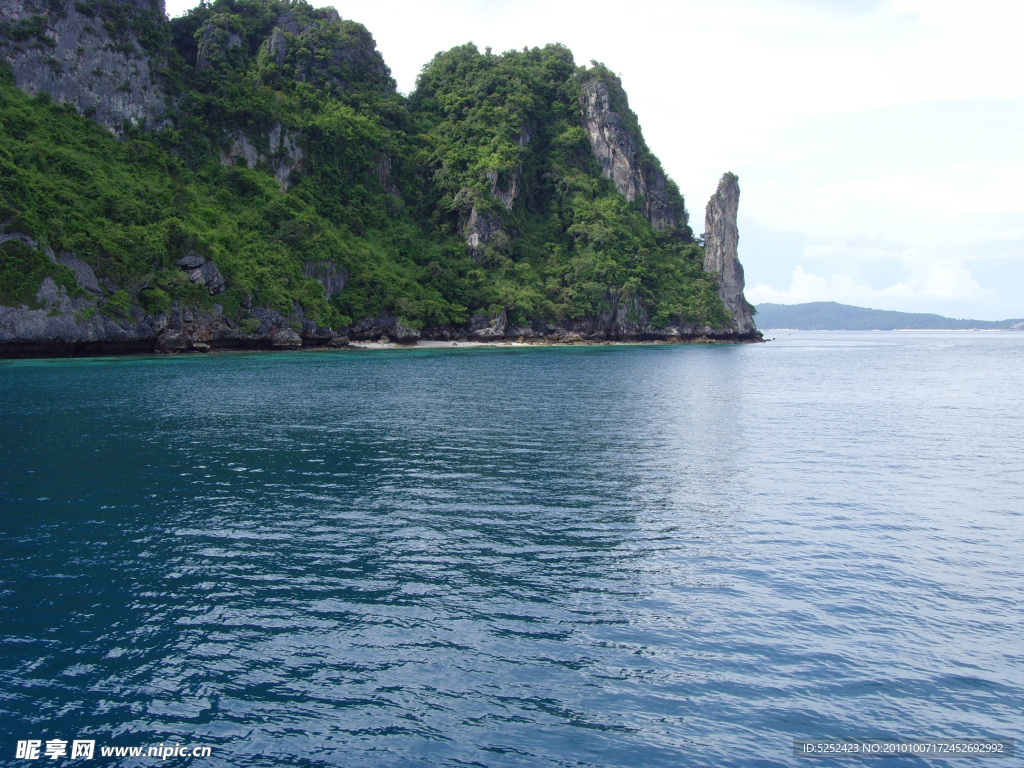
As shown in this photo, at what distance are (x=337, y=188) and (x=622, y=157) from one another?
242 feet

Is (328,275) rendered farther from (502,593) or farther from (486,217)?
(502,593)

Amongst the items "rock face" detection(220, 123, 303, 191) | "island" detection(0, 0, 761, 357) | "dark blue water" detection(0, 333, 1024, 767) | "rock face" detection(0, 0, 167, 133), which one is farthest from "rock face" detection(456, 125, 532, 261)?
"dark blue water" detection(0, 333, 1024, 767)

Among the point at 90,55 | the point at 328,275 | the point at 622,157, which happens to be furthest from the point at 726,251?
the point at 90,55

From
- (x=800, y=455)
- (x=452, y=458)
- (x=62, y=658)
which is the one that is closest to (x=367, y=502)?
(x=452, y=458)

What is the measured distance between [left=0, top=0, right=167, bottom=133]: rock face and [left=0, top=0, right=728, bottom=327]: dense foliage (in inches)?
89.3

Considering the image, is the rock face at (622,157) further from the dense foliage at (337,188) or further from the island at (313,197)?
the dense foliage at (337,188)

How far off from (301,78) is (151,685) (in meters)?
151

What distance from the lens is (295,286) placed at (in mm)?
98688

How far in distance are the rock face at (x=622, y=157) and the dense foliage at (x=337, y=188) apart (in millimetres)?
3203

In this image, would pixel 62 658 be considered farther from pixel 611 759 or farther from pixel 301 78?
pixel 301 78

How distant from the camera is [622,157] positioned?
164 m

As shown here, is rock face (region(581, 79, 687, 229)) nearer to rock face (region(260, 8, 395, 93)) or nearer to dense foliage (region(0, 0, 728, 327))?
dense foliage (region(0, 0, 728, 327))

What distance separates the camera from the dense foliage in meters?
82.6

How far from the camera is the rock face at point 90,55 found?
9469 centimetres
